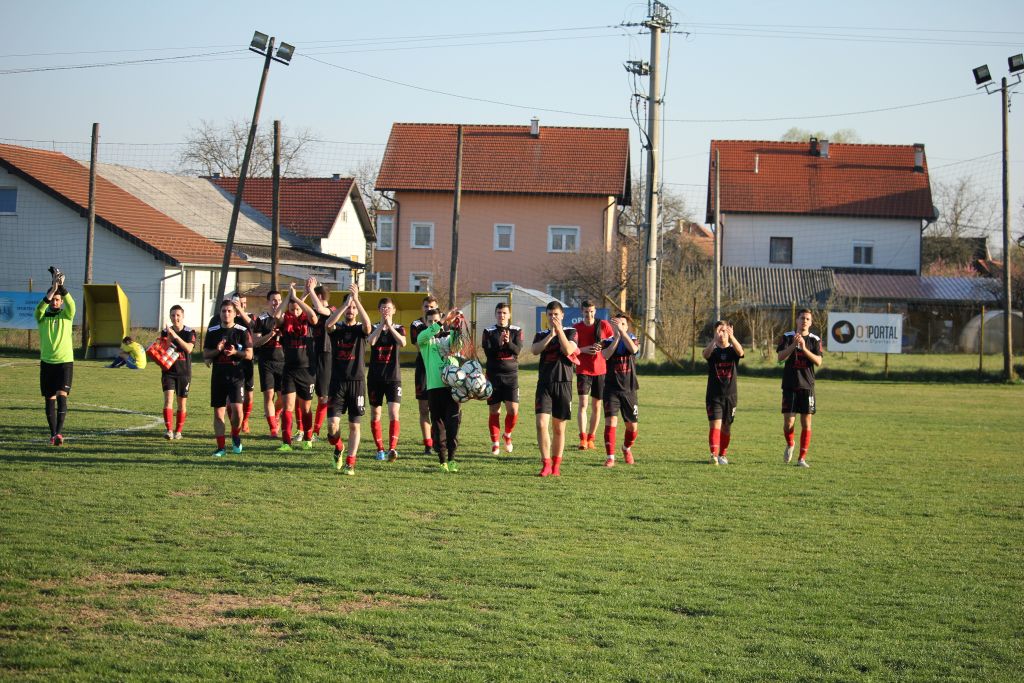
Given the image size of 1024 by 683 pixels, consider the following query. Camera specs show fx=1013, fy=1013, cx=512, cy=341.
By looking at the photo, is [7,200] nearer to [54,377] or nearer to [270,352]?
[270,352]

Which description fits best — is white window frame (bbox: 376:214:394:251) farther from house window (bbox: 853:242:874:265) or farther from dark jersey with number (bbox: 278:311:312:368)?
dark jersey with number (bbox: 278:311:312:368)

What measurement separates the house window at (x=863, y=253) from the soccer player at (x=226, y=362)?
158ft

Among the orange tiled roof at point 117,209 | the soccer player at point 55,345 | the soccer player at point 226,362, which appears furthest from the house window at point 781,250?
the soccer player at point 55,345

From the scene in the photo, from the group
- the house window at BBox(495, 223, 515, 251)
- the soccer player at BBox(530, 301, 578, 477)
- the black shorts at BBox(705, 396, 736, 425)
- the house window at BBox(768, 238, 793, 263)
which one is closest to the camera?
the soccer player at BBox(530, 301, 578, 477)

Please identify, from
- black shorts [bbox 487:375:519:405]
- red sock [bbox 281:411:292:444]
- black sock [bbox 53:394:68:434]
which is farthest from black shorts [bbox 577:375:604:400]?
black sock [bbox 53:394:68:434]

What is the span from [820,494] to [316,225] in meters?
42.7

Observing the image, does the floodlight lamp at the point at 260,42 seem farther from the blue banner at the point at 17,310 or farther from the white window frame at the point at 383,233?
the white window frame at the point at 383,233

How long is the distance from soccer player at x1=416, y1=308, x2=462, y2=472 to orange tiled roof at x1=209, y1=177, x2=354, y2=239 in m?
39.5

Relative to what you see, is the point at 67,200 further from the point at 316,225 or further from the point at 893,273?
the point at 893,273

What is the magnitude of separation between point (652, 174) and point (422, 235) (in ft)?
65.2

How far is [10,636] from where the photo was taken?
546cm

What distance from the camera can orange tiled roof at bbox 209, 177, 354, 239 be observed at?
1997 inches

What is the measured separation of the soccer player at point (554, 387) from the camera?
11.4 meters

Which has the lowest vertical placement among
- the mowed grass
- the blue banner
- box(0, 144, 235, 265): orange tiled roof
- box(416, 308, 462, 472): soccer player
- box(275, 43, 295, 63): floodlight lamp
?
the mowed grass
